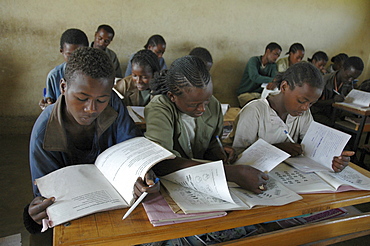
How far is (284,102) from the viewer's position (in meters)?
1.68

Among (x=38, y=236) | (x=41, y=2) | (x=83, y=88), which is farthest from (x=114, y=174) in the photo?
(x=41, y=2)

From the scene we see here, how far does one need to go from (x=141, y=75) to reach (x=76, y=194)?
153 centimetres

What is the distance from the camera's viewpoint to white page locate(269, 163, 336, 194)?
3.96ft

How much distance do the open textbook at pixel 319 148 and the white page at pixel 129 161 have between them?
772 millimetres

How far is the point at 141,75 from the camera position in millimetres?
2318

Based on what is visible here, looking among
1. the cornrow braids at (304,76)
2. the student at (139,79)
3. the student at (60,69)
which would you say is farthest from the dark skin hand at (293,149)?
the student at (60,69)

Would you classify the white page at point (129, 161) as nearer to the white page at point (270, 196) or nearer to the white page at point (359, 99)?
the white page at point (270, 196)

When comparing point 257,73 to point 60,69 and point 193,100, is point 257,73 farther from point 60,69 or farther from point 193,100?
point 193,100

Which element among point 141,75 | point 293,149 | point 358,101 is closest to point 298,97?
point 293,149

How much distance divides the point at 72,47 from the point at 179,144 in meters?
1.56

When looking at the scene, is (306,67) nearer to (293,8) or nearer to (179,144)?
(179,144)

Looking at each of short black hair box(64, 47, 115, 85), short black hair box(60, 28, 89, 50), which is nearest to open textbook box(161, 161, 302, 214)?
short black hair box(64, 47, 115, 85)

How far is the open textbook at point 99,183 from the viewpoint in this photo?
875 millimetres

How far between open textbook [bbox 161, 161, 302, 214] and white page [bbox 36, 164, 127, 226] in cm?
22
